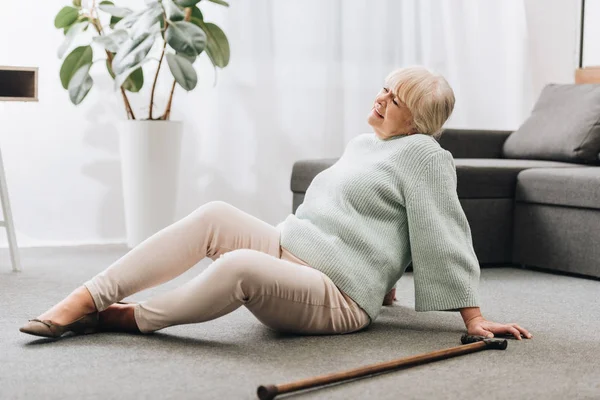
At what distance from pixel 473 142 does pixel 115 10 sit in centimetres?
159

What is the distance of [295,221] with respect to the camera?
197 centimetres

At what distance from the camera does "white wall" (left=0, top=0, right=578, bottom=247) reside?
3625 millimetres

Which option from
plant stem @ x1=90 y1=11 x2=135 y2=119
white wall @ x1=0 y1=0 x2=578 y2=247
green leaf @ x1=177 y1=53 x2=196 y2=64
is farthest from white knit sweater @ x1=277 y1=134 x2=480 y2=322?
white wall @ x1=0 y1=0 x2=578 y2=247

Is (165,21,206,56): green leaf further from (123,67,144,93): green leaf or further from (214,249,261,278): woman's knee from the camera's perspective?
(214,249,261,278): woman's knee

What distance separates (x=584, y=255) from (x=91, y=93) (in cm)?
211

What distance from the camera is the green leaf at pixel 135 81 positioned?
3504 mm

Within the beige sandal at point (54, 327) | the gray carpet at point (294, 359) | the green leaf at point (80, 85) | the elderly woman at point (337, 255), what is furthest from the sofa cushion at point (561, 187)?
the beige sandal at point (54, 327)

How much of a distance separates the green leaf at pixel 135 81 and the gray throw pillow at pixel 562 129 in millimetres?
1594

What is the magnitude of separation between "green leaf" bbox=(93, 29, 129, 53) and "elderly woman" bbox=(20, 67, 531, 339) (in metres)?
1.51

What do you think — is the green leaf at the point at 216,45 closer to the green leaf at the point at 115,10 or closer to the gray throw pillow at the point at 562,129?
the green leaf at the point at 115,10

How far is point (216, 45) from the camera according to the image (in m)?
3.56

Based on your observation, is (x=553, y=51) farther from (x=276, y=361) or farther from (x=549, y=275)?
(x=276, y=361)

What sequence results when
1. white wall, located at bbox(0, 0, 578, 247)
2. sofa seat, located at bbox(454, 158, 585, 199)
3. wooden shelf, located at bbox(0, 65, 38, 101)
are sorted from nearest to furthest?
wooden shelf, located at bbox(0, 65, 38, 101) → sofa seat, located at bbox(454, 158, 585, 199) → white wall, located at bbox(0, 0, 578, 247)

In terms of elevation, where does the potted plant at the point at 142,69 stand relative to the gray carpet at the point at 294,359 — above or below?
above
